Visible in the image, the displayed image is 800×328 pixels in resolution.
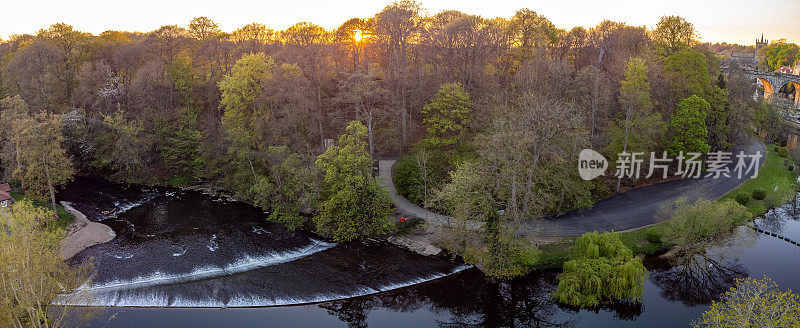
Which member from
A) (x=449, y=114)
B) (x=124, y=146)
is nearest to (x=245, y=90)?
(x=124, y=146)

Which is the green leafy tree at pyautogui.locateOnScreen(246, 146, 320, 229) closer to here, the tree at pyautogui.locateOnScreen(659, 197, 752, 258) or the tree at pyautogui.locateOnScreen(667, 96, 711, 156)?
the tree at pyautogui.locateOnScreen(659, 197, 752, 258)

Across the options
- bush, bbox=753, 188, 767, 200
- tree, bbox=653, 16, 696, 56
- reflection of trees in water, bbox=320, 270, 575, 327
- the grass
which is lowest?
reflection of trees in water, bbox=320, 270, 575, 327

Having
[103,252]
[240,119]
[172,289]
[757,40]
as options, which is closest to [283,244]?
[172,289]

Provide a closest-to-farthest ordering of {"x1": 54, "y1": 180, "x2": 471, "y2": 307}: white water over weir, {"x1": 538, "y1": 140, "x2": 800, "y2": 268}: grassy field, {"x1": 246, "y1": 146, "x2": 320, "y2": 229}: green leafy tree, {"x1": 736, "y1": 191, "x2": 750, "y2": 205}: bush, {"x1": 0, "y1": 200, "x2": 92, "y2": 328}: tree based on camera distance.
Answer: {"x1": 0, "y1": 200, "x2": 92, "y2": 328}: tree → {"x1": 54, "y1": 180, "x2": 471, "y2": 307}: white water over weir → {"x1": 538, "y1": 140, "x2": 800, "y2": 268}: grassy field → {"x1": 246, "y1": 146, "x2": 320, "y2": 229}: green leafy tree → {"x1": 736, "y1": 191, "x2": 750, "y2": 205}: bush

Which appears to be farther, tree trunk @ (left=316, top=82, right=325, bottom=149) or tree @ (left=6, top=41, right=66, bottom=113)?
tree @ (left=6, top=41, right=66, bottom=113)

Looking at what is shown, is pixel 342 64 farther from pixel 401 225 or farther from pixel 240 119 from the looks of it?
pixel 401 225

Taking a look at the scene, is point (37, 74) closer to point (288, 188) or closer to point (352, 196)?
point (288, 188)

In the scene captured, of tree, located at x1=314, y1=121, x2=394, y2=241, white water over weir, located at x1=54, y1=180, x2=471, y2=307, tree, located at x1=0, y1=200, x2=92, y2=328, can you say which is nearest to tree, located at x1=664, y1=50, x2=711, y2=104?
white water over weir, located at x1=54, y1=180, x2=471, y2=307
